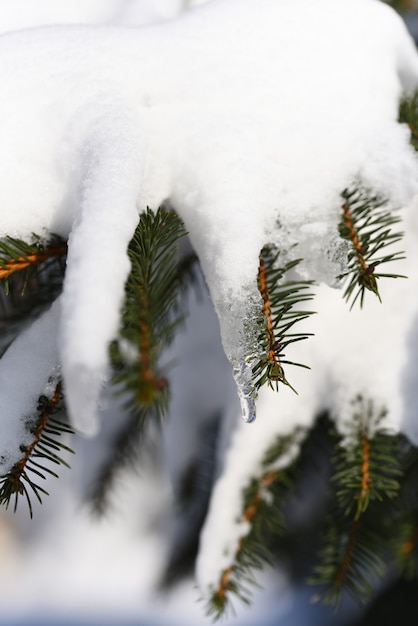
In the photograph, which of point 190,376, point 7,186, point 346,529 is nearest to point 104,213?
point 7,186

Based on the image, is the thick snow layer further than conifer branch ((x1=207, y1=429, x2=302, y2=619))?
No

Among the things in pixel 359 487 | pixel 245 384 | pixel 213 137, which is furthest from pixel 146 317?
pixel 359 487

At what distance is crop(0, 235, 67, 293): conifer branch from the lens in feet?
1.56

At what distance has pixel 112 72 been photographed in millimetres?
538

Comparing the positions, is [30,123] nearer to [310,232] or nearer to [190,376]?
[310,232]

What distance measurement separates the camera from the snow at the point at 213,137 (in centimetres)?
48

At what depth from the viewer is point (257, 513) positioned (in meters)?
0.76

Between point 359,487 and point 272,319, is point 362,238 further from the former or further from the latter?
point 359,487

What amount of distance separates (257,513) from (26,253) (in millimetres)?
547

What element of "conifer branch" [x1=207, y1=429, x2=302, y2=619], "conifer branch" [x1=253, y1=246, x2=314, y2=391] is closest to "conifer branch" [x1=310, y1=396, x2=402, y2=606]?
"conifer branch" [x1=207, y1=429, x2=302, y2=619]

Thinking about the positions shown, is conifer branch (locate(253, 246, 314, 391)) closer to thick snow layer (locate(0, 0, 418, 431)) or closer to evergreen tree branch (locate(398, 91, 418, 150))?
thick snow layer (locate(0, 0, 418, 431))

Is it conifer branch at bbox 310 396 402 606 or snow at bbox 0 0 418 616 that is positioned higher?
→ snow at bbox 0 0 418 616

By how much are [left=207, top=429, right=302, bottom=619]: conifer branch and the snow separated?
0.35m

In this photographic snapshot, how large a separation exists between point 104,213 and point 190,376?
761 millimetres
